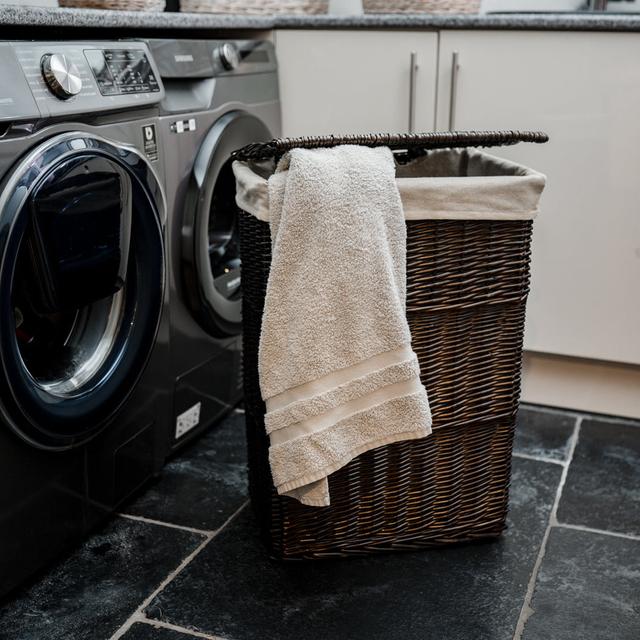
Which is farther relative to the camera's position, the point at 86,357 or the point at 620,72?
the point at 620,72

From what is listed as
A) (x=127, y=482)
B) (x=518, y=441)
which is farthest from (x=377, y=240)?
(x=518, y=441)

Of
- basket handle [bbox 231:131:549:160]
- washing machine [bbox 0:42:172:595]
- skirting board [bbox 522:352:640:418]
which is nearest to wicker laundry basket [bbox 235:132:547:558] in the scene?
basket handle [bbox 231:131:549:160]

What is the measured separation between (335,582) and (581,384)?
0.96 m

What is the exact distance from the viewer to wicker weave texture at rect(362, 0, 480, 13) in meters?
2.10

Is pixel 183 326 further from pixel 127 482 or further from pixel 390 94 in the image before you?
pixel 390 94

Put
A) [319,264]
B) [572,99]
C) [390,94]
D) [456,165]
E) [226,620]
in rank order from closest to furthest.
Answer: [319,264] < [226,620] < [456,165] < [572,99] < [390,94]

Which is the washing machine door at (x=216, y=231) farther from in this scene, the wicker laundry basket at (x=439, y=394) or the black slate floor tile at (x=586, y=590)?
the black slate floor tile at (x=586, y=590)

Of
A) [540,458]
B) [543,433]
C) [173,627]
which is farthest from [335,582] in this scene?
[543,433]

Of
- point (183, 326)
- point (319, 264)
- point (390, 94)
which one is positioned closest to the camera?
point (319, 264)

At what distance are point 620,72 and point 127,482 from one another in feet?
4.49

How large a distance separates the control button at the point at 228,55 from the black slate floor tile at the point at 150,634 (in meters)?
1.20

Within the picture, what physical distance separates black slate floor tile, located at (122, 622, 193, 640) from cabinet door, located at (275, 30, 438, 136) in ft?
4.25

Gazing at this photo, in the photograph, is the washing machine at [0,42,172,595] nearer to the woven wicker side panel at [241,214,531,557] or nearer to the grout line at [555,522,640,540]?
the woven wicker side panel at [241,214,531,557]

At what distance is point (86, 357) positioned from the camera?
4.98ft
